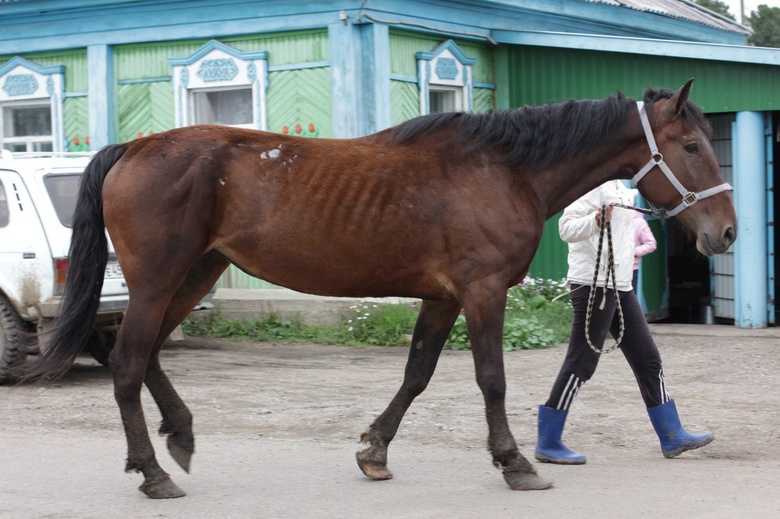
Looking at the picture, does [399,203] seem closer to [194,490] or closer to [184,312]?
[184,312]

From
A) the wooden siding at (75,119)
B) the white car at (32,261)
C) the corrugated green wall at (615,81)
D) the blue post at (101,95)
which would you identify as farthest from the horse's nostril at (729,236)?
the wooden siding at (75,119)

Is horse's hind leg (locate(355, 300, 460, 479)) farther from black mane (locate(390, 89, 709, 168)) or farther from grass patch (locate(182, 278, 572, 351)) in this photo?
grass patch (locate(182, 278, 572, 351))

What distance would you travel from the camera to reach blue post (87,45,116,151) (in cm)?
1393

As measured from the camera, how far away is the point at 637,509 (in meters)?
4.98

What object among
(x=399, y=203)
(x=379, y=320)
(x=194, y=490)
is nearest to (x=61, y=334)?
(x=194, y=490)

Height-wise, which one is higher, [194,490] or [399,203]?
[399,203]

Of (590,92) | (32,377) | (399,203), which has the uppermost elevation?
(590,92)

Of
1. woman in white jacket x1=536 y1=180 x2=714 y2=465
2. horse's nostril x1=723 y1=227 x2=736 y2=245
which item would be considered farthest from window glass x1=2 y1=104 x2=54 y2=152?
horse's nostril x1=723 y1=227 x2=736 y2=245

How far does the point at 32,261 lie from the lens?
9219 millimetres

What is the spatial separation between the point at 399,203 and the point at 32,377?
2.26 metres

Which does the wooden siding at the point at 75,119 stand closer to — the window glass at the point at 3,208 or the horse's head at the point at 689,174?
the window glass at the point at 3,208

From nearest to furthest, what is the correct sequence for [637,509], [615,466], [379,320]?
1. [637,509]
2. [615,466]
3. [379,320]

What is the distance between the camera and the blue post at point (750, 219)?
1203cm

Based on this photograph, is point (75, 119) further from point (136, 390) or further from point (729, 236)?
point (729, 236)
